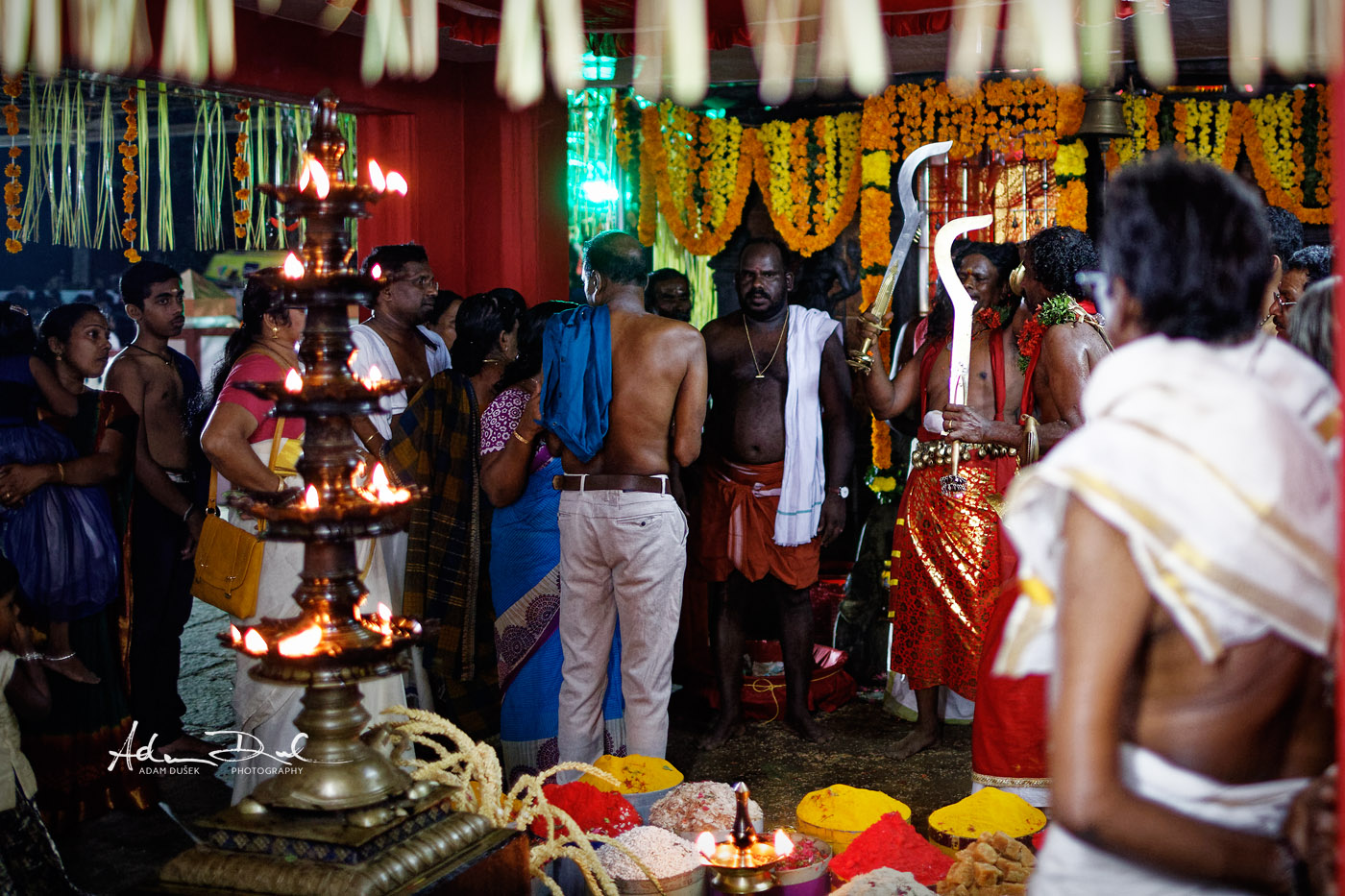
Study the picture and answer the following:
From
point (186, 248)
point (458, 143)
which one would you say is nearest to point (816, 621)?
point (458, 143)

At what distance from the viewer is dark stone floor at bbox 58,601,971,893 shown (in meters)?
3.85

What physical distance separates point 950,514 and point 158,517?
290 cm

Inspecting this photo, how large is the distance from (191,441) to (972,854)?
3.28 meters

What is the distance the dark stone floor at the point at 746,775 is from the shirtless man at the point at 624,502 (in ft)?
1.84

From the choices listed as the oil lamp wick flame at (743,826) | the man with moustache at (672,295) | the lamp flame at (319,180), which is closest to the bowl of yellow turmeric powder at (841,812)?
the oil lamp wick flame at (743,826)

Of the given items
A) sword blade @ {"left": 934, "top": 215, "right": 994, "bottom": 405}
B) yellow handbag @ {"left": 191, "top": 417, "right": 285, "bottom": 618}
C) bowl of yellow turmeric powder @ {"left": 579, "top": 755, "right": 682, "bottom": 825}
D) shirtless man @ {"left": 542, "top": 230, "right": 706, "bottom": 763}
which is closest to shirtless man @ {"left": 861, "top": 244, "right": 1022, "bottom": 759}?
sword blade @ {"left": 934, "top": 215, "right": 994, "bottom": 405}

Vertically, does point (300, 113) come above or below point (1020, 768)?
above

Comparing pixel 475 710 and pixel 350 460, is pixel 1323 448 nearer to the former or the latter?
pixel 350 460

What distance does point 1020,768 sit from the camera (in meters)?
3.83

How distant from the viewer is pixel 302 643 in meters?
2.08

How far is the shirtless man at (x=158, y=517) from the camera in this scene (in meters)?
4.62

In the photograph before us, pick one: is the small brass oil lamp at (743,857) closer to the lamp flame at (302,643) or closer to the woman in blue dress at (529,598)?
the lamp flame at (302,643)

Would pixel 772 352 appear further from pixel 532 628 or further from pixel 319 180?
pixel 319 180

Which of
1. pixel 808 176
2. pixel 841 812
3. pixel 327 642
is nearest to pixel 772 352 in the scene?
pixel 841 812
